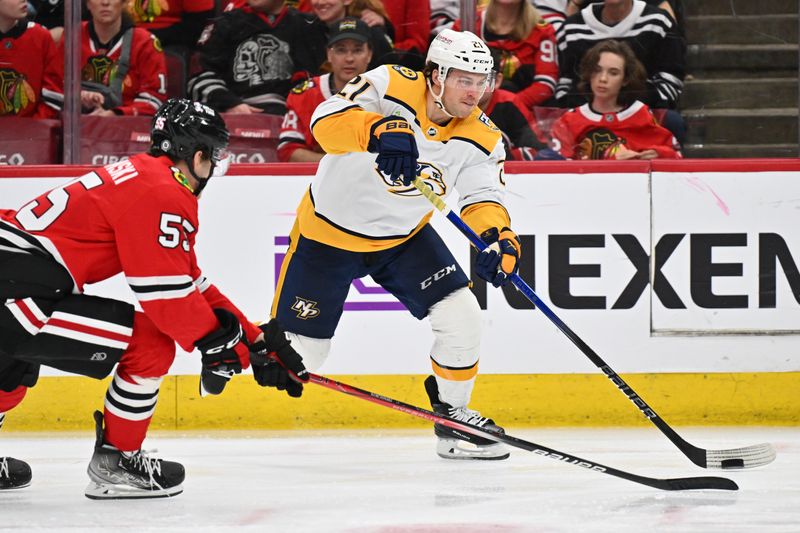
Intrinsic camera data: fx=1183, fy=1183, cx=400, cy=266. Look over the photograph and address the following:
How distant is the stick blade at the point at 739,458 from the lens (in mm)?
3369

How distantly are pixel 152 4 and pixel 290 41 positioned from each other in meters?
0.57

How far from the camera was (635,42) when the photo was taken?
4336 mm

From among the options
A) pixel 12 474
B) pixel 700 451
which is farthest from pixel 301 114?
pixel 700 451

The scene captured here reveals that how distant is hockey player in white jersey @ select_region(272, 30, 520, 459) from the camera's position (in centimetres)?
348

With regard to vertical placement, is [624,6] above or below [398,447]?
above

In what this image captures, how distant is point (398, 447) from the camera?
3.91 metres

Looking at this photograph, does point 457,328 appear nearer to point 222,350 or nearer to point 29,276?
point 222,350

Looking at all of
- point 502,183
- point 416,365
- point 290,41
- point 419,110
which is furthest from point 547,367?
point 290,41

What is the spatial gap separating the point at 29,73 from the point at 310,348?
5.44 feet

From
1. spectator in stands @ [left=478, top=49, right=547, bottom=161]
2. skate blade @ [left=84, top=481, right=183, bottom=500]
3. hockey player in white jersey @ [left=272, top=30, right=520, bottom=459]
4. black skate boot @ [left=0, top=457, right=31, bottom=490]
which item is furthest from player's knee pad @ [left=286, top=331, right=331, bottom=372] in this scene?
spectator in stands @ [left=478, top=49, right=547, bottom=161]

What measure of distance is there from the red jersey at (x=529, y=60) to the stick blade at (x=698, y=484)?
1.78 meters

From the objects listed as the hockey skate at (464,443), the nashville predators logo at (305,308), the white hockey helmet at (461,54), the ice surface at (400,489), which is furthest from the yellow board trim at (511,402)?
the white hockey helmet at (461,54)

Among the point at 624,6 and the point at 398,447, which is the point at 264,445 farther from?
the point at 624,6

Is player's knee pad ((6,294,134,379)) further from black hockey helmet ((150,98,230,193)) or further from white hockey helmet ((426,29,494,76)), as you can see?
white hockey helmet ((426,29,494,76))
